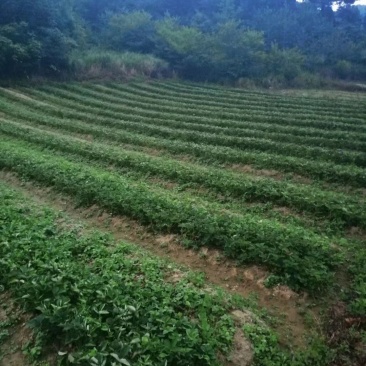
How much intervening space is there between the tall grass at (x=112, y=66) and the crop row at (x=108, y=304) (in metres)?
35.9

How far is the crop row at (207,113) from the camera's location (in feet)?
76.8

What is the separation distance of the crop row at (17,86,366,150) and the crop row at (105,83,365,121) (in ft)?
14.1

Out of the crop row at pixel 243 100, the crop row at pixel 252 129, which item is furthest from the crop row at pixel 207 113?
the crop row at pixel 243 100

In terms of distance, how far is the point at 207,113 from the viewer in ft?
87.0

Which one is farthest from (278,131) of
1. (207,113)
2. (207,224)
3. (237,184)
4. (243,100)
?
(243,100)

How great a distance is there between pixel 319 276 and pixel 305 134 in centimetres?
1459

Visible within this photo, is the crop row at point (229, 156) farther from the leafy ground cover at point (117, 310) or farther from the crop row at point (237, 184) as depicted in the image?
the leafy ground cover at point (117, 310)

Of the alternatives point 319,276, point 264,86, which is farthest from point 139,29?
point 319,276

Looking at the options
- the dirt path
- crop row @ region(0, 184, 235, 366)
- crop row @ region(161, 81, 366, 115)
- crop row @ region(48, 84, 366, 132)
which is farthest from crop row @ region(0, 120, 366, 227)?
crop row @ region(161, 81, 366, 115)

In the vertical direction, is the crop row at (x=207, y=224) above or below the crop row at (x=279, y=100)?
below

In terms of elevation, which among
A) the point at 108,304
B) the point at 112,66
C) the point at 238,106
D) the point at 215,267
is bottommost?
the point at 215,267

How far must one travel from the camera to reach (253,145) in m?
18.4

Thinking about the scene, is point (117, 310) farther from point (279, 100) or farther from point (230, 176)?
point (279, 100)

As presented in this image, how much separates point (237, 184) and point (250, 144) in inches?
239
